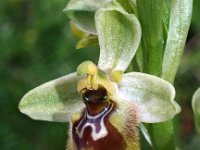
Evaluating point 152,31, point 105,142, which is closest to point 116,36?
point 152,31

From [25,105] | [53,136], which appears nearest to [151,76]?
[25,105]

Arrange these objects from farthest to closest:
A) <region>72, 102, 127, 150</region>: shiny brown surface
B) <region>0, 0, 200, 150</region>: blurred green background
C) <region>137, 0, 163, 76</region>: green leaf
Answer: <region>0, 0, 200, 150</region>: blurred green background < <region>137, 0, 163, 76</region>: green leaf < <region>72, 102, 127, 150</region>: shiny brown surface

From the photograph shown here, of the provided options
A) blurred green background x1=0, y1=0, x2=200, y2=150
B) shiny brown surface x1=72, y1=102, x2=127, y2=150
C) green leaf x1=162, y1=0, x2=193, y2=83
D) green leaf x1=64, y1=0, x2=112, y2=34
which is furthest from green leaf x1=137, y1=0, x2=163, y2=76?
blurred green background x1=0, y1=0, x2=200, y2=150

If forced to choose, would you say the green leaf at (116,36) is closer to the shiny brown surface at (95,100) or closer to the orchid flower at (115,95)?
the orchid flower at (115,95)

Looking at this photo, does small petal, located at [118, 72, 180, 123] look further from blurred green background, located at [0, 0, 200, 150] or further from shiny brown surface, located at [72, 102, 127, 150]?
blurred green background, located at [0, 0, 200, 150]

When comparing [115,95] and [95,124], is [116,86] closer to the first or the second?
[115,95]

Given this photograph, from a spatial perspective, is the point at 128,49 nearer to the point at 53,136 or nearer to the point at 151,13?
the point at 151,13

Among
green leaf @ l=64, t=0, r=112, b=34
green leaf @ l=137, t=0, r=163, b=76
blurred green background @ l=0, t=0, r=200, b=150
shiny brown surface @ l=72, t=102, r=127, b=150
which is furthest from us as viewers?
blurred green background @ l=0, t=0, r=200, b=150
